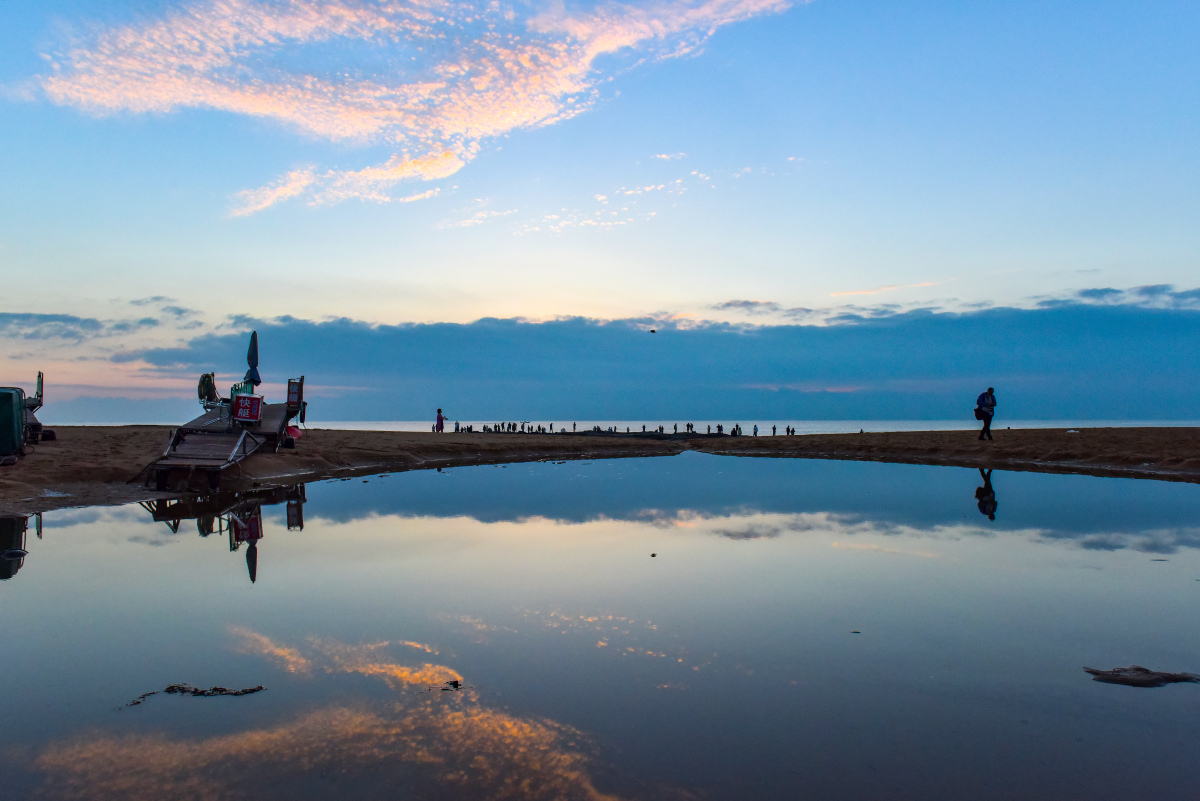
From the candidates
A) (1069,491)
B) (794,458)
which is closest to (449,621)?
(1069,491)

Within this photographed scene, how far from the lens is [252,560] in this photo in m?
12.7

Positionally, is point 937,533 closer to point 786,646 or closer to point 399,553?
point 786,646

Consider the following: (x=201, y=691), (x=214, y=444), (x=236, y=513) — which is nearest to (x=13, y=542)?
(x=236, y=513)

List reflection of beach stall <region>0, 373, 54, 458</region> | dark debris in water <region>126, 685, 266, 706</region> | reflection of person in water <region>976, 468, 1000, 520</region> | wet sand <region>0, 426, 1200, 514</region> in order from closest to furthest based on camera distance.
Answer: dark debris in water <region>126, 685, 266, 706</region>, reflection of person in water <region>976, 468, 1000, 520</region>, wet sand <region>0, 426, 1200, 514</region>, reflection of beach stall <region>0, 373, 54, 458</region>

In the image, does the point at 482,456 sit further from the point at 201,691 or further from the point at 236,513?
the point at 201,691

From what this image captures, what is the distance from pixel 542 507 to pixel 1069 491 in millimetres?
18039

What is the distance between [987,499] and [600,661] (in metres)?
18.5

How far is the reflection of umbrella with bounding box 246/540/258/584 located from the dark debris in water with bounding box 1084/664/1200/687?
11547mm

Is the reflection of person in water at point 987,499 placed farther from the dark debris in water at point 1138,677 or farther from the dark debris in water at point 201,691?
the dark debris in water at point 201,691

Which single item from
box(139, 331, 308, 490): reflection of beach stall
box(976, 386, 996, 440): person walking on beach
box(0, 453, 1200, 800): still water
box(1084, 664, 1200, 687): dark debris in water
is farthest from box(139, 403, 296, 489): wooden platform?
box(976, 386, 996, 440): person walking on beach

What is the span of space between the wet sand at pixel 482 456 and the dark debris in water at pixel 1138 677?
893 inches

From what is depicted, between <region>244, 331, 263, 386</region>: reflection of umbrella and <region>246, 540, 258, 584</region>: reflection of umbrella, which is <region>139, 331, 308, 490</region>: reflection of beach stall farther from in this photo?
<region>246, 540, 258, 584</region>: reflection of umbrella

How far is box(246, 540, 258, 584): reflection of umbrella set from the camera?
11.6 m

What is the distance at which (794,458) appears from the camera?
46.1 metres
